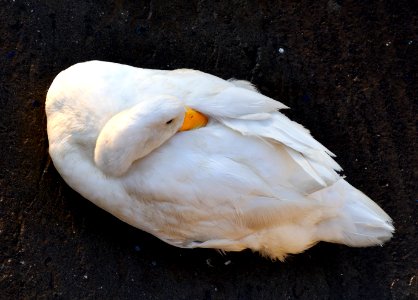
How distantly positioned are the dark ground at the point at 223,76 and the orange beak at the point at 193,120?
67 centimetres

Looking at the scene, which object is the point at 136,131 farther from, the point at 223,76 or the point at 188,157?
the point at 223,76

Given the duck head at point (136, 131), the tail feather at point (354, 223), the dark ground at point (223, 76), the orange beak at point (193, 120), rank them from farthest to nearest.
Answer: the dark ground at point (223, 76) → the tail feather at point (354, 223) → the orange beak at point (193, 120) → the duck head at point (136, 131)

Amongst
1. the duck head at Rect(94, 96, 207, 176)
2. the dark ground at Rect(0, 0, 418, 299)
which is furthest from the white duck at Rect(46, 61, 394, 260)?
the dark ground at Rect(0, 0, 418, 299)

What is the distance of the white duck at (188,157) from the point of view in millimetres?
1988

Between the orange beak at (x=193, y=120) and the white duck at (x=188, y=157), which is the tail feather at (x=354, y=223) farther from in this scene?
the orange beak at (x=193, y=120)

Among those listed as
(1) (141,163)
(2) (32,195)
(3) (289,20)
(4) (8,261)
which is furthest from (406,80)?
(4) (8,261)

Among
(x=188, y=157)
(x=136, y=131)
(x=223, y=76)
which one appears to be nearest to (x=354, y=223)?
(x=188, y=157)

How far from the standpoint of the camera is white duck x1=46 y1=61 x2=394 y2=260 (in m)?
1.99

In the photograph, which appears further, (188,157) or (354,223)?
(354,223)

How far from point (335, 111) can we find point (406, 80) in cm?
38

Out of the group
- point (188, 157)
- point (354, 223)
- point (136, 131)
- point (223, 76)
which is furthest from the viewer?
point (223, 76)

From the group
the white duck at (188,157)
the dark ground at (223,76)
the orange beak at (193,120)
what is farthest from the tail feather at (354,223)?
the orange beak at (193,120)

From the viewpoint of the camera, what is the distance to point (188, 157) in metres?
2.01

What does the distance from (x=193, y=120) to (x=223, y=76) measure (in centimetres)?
70
